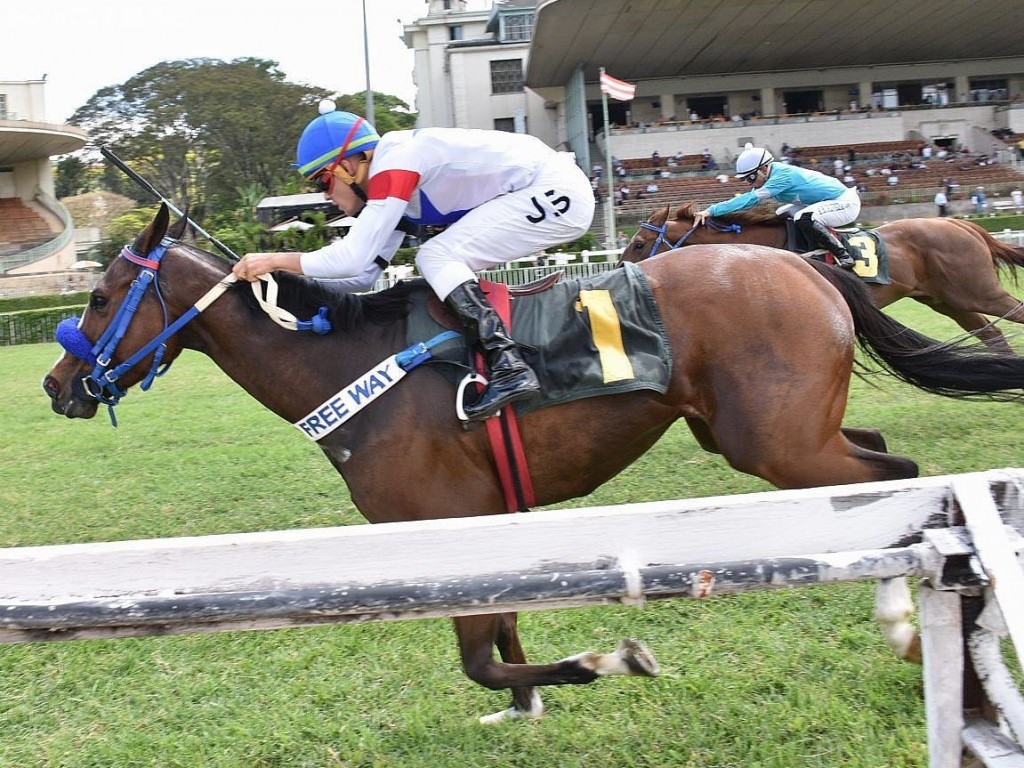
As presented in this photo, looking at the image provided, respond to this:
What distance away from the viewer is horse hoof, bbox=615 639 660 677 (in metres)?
2.83

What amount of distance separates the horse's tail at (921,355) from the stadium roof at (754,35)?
111 ft

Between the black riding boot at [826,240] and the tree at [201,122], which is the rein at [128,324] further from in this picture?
the tree at [201,122]

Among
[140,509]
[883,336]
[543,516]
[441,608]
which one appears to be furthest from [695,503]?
[140,509]

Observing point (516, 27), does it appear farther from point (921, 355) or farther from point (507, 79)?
point (921, 355)

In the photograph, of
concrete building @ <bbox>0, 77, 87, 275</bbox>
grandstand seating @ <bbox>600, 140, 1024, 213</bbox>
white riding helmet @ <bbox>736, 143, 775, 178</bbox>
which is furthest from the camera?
concrete building @ <bbox>0, 77, 87, 275</bbox>

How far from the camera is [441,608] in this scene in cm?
193

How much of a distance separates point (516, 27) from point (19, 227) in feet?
91.4

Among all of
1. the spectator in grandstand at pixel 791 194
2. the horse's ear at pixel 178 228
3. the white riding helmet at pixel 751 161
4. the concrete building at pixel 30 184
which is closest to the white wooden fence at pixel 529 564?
the horse's ear at pixel 178 228

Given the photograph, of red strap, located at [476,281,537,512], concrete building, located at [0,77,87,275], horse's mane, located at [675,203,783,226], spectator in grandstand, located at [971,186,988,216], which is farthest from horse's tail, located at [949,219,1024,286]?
concrete building, located at [0,77,87,275]

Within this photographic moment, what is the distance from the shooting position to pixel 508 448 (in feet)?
10.4

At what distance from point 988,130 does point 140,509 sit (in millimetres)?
47323

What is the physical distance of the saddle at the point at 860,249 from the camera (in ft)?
23.4

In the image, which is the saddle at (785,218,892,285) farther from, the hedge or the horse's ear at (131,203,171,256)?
the hedge

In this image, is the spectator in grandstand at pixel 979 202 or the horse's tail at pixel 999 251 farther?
the spectator in grandstand at pixel 979 202
